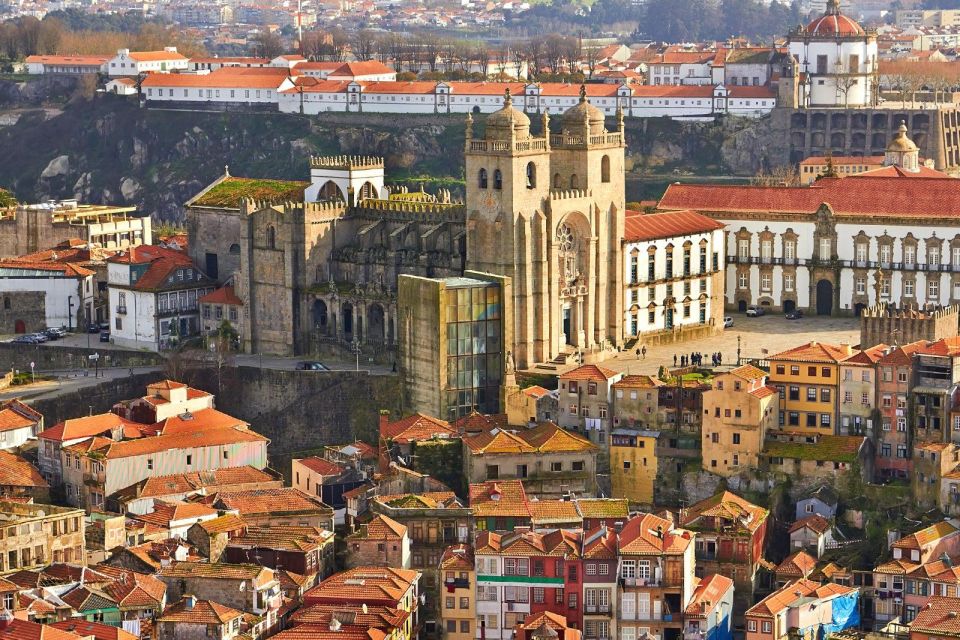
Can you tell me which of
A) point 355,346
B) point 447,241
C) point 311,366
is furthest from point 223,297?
point 447,241

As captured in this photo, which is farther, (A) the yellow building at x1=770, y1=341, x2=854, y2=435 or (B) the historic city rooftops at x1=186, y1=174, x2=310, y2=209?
(B) the historic city rooftops at x1=186, y1=174, x2=310, y2=209

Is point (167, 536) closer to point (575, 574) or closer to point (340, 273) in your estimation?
point (575, 574)

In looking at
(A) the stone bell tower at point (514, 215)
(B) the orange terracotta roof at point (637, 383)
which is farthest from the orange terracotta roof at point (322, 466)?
(B) the orange terracotta roof at point (637, 383)

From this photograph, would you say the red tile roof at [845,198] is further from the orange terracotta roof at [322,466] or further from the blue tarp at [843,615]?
the blue tarp at [843,615]

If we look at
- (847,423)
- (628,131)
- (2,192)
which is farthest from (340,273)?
(628,131)

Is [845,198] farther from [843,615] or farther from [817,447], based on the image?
[843,615]

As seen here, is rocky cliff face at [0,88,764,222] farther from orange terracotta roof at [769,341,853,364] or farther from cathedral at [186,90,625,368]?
orange terracotta roof at [769,341,853,364]

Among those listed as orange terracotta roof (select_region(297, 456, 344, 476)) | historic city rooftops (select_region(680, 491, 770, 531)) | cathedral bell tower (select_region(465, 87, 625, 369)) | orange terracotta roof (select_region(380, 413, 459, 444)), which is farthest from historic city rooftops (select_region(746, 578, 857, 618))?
cathedral bell tower (select_region(465, 87, 625, 369))
